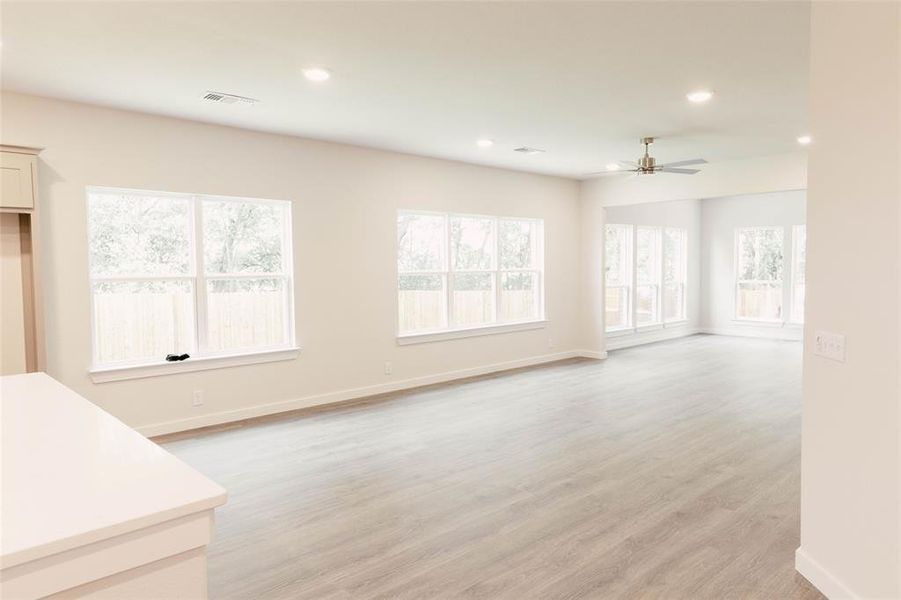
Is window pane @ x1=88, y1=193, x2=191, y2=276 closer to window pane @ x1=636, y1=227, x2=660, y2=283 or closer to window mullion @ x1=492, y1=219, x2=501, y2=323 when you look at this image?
window mullion @ x1=492, y1=219, x2=501, y2=323

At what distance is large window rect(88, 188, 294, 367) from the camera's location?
461 centimetres

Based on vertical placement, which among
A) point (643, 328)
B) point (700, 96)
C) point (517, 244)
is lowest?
point (643, 328)

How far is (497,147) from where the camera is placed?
6086mm

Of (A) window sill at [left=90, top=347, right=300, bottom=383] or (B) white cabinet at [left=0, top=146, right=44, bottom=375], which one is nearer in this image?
(B) white cabinet at [left=0, top=146, right=44, bottom=375]

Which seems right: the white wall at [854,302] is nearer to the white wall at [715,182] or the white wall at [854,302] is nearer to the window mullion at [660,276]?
the white wall at [715,182]

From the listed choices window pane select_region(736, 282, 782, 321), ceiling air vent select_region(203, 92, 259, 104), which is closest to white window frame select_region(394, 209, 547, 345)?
ceiling air vent select_region(203, 92, 259, 104)

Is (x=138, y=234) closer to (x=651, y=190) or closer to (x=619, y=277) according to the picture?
(x=651, y=190)

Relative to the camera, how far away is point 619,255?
9.76m

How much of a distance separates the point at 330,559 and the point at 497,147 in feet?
14.8

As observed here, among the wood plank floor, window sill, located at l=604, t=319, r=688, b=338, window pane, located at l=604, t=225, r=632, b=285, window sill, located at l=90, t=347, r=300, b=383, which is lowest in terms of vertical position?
the wood plank floor

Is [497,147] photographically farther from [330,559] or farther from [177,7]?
[330,559]

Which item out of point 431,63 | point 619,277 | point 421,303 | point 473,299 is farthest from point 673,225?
point 431,63

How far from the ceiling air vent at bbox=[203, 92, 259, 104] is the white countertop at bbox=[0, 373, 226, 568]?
2994 millimetres

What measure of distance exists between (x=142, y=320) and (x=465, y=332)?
3.61 m
